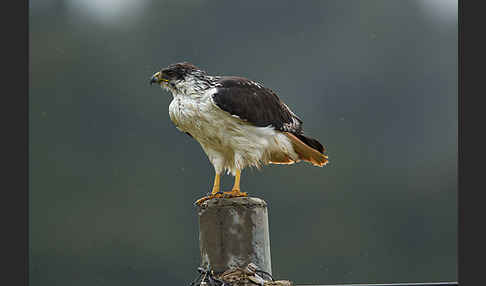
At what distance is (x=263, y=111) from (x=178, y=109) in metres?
0.43

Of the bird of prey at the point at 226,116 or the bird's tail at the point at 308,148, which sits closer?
the bird of prey at the point at 226,116

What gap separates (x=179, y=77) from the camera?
9.57 feet

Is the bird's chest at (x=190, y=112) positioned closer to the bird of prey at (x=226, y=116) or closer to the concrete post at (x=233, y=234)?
the bird of prey at (x=226, y=116)

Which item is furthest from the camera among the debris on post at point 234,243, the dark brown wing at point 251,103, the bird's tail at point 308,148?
the bird's tail at point 308,148

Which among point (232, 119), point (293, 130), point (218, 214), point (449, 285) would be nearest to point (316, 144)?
point (293, 130)

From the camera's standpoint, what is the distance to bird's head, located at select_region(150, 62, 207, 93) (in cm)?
291

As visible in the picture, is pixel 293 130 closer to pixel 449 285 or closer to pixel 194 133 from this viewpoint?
pixel 194 133

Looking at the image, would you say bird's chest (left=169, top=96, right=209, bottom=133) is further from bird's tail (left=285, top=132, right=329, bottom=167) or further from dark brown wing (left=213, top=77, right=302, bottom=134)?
bird's tail (left=285, top=132, right=329, bottom=167)

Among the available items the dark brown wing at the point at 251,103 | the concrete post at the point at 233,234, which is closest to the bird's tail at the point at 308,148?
the dark brown wing at the point at 251,103

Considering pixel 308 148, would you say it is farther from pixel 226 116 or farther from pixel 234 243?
pixel 234 243

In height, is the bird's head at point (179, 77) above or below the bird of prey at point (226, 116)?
above

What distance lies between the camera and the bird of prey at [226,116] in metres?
2.85

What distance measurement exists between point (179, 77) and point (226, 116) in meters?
0.32

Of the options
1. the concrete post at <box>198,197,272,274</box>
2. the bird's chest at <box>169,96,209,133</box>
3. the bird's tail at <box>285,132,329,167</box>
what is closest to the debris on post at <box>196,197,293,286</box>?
the concrete post at <box>198,197,272,274</box>
